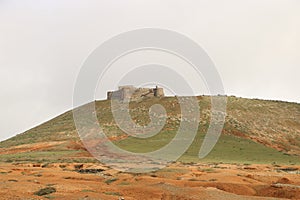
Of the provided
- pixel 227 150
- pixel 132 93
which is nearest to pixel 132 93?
pixel 132 93

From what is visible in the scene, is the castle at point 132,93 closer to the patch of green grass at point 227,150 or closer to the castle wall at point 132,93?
the castle wall at point 132,93

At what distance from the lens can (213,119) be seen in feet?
291

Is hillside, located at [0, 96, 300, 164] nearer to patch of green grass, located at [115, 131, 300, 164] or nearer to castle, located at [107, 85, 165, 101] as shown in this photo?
patch of green grass, located at [115, 131, 300, 164]

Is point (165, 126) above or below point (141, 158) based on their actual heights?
above

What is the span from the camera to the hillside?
212ft

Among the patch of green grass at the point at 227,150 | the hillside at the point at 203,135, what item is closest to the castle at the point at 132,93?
the hillside at the point at 203,135

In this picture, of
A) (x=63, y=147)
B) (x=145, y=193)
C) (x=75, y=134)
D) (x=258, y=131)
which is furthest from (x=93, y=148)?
(x=145, y=193)

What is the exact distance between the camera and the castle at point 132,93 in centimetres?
10219

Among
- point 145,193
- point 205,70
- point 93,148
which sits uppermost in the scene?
point 205,70

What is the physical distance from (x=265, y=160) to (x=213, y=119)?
2671cm

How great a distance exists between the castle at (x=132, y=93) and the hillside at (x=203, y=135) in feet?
10.9

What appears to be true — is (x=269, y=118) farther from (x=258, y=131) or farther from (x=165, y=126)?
(x=165, y=126)

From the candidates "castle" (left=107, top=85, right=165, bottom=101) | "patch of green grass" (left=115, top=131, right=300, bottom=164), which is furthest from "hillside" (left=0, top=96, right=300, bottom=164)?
"castle" (left=107, top=85, right=165, bottom=101)

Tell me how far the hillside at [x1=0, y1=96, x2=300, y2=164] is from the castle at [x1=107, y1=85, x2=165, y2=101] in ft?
10.9
